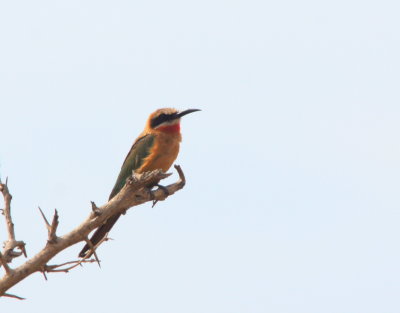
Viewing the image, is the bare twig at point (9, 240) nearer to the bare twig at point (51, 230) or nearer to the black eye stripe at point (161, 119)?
the bare twig at point (51, 230)

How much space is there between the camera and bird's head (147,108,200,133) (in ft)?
27.7

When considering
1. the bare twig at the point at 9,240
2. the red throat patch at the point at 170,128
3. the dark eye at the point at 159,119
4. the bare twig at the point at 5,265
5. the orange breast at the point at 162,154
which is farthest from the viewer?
the dark eye at the point at 159,119

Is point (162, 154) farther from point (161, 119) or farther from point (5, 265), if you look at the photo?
point (5, 265)

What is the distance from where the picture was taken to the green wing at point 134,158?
8.16 metres

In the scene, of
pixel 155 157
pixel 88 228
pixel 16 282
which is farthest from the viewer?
pixel 155 157

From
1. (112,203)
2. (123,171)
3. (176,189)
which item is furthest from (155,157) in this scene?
(112,203)

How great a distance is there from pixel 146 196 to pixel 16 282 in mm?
1476

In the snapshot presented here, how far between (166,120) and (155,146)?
A: 56cm

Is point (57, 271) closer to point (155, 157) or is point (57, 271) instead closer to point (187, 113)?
point (155, 157)

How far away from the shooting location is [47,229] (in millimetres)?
4867

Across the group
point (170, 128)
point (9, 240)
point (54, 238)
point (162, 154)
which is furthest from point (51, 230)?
point (170, 128)

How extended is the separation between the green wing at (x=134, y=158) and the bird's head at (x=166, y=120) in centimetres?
18

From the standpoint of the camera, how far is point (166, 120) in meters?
8.57

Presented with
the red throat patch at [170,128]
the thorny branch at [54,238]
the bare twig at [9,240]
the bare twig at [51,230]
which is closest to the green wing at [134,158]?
the red throat patch at [170,128]
